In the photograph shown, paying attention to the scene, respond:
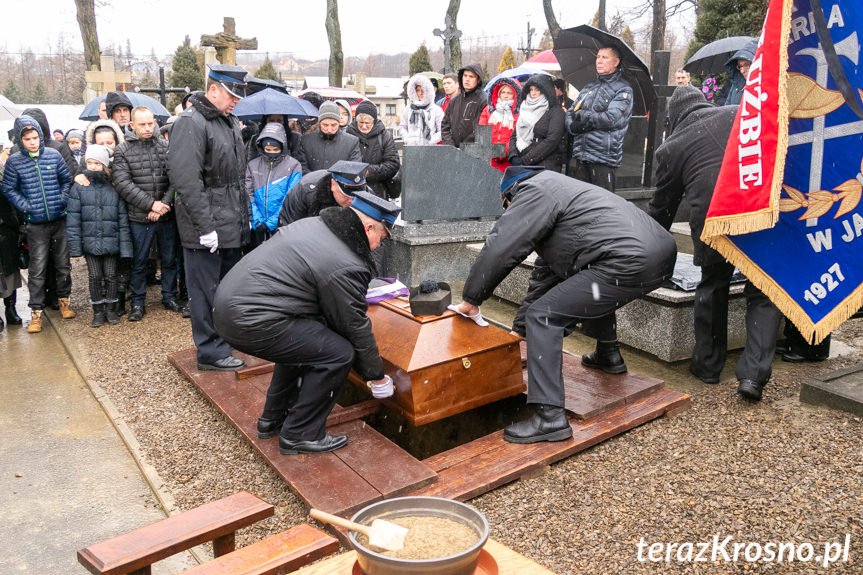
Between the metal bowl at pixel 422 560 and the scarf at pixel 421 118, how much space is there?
666 centimetres

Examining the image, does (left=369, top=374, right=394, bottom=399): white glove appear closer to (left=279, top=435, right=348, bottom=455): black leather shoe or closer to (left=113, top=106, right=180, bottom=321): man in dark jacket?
(left=279, top=435, right=348, bottom=455): black leather shoe

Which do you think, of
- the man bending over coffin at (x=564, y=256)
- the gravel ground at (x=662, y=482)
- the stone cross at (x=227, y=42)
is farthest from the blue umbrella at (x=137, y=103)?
the man bending over coffin at (x=564, y=256)

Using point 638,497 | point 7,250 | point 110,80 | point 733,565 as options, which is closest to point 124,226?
point 7,250

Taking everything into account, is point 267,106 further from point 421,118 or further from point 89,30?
point 89,30

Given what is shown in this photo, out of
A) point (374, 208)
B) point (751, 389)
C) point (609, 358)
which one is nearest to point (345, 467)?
point (374, 208)

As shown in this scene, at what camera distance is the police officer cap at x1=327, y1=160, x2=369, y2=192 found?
169 inches

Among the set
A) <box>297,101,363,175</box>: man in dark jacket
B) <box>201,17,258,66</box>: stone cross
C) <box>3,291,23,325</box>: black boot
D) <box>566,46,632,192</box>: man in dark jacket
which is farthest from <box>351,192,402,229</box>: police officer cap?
<box>201,17,258,66</box>: stone cross

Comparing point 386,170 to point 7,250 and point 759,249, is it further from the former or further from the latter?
point 759,249

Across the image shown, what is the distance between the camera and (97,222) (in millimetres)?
5969

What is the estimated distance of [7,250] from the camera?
5977mm

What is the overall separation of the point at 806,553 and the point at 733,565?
309 mm

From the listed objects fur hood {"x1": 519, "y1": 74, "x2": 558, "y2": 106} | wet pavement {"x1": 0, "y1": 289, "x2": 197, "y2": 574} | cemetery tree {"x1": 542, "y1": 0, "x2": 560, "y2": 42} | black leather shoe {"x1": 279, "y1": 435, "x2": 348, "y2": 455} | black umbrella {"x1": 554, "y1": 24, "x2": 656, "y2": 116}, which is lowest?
wet pavement {"x1": 0, "y1": 289, "x2": 197, "y2": 574}

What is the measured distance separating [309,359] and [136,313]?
11.9ft

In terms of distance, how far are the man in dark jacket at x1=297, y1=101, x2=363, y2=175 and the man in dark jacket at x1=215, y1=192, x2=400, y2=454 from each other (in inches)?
116
